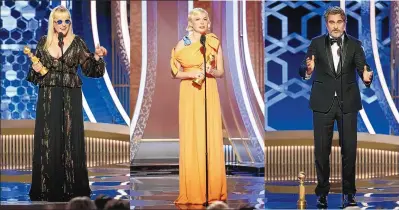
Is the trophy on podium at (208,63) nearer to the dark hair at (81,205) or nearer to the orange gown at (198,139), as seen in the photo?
the orange gown at (198,139)

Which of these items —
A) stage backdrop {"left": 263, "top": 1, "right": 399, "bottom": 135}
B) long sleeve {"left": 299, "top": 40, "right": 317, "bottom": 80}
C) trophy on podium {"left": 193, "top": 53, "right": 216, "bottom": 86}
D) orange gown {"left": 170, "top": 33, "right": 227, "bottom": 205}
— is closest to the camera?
long sleeve {"left": 299, "top": 40, "right": 317, "bottom": 80}

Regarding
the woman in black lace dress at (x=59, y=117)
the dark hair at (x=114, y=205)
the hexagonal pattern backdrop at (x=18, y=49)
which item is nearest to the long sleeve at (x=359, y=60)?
the woman in black lace dress at (x=59, y=117)

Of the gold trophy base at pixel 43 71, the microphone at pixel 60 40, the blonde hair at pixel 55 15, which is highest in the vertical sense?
the blonde hair at pixel 55 15

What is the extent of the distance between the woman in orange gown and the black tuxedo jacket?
748 millimetres

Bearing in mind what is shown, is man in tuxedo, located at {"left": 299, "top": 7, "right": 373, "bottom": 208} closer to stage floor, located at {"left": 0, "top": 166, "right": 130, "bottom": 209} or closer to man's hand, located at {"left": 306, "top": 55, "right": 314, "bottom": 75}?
man's hand, located at {"left": 306, "top": 55, "right": 314, "bottom": 75}

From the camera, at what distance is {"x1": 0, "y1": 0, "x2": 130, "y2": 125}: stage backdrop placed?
8.55 metres

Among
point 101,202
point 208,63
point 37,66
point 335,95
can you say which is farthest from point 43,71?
point 335,95

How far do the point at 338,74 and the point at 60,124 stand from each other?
7.54ft

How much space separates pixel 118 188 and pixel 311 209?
7.08ft

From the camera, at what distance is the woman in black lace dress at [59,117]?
7.14 metres

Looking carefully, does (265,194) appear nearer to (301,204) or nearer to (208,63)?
(301,204)

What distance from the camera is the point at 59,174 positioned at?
23.7ft

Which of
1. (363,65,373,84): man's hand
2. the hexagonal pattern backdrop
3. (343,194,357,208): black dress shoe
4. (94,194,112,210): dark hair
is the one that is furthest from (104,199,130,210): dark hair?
the hexagonal pattern backdrop

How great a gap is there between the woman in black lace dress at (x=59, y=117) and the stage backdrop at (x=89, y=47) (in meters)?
1.26
